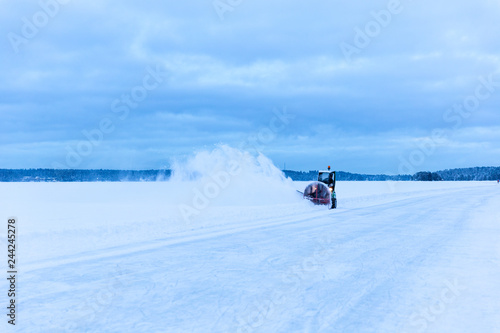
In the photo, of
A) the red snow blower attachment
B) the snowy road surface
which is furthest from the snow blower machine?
the snowy road surface

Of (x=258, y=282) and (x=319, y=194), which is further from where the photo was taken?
(x=319, y=194)

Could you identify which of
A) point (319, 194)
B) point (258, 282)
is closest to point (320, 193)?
point (319, 194)

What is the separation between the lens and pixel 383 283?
6.56 m

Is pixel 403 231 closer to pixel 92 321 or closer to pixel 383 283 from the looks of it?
pixel 383 283

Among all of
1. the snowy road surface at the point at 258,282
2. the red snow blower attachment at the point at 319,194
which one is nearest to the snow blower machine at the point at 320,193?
the red snow blower attachment at the point at 319,194

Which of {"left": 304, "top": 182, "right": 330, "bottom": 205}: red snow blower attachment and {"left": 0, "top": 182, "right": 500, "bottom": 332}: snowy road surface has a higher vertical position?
{"left": 304, "top": 182, "right": 330, "bottom": 205}: red snow blower attachment

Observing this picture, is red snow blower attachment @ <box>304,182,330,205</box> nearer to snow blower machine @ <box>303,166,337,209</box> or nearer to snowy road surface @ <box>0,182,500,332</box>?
snow blower machine @ <box>303,166,337,209</box>

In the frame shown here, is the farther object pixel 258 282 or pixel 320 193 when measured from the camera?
pixel 320 193

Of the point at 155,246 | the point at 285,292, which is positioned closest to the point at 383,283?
the point at 285,292

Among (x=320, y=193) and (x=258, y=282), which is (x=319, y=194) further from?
(x=258, y=282)

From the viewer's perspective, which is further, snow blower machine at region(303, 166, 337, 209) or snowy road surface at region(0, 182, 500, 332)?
snow blower machine at region(303, 166, 337, 209)

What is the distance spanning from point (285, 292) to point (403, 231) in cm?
857

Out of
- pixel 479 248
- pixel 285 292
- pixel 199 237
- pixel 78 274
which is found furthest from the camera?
pixel 199 237

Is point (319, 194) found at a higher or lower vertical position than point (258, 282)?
higher
